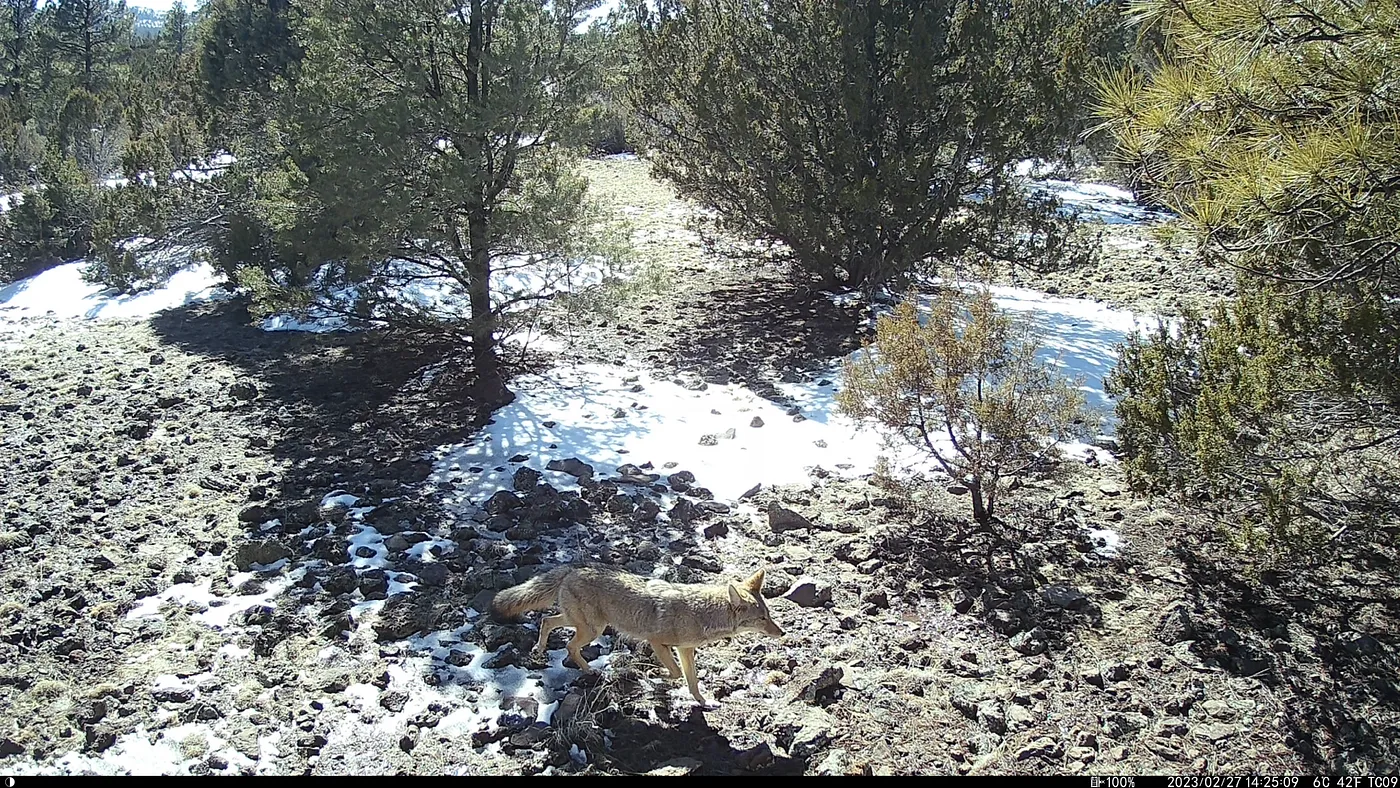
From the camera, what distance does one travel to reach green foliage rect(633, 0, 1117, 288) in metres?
10.8

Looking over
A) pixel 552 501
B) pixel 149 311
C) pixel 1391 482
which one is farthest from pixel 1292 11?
pixel 149 311

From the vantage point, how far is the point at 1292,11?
470 centimetres

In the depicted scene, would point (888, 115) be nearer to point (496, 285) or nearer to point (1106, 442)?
point (1106, 442)

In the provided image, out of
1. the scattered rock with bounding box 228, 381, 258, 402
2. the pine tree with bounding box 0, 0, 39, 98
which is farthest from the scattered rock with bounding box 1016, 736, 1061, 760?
the pine tree with bounding box 0, 0, 39, 98

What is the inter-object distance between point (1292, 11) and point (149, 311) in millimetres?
14728

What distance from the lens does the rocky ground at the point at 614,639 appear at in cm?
483

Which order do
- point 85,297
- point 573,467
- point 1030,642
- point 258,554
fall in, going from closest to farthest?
1. point 1030,642
2. point 258,554
3. point 573,467
4. point 85,297

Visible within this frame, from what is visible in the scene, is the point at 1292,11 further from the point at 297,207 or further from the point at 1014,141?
the point at 297,207

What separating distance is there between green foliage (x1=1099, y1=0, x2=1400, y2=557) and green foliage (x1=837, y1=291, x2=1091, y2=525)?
0.96 m

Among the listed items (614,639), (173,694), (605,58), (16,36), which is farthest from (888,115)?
(16,36)

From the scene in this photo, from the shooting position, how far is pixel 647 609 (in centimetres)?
529

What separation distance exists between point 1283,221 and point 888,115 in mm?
6989

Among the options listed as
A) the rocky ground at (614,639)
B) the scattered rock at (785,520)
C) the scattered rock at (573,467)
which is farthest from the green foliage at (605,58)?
the scattered rock at (785,520)

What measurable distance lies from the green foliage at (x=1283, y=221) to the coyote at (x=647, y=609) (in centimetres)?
275
